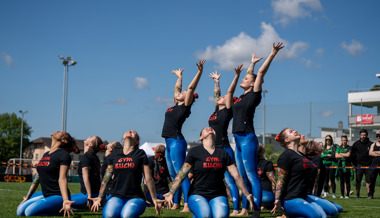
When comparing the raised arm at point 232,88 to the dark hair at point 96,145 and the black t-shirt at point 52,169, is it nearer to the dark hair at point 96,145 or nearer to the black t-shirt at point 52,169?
the dark hair at point 96,145

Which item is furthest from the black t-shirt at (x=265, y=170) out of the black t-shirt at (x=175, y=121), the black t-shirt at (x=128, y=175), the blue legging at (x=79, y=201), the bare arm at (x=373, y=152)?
the bare arm at (x=373, y=152)

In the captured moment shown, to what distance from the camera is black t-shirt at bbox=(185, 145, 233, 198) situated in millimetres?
6219

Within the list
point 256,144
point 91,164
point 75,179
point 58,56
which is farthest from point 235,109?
point 58,56

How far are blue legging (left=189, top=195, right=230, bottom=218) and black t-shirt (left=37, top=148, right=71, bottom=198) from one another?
2204mm

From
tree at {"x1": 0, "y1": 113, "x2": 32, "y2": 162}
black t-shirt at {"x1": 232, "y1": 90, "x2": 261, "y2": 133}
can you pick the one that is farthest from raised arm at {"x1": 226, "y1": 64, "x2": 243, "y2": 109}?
tree at {"x1": 0, "y1": 113, "x2": 32, "y2": 162}

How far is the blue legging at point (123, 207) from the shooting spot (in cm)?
620

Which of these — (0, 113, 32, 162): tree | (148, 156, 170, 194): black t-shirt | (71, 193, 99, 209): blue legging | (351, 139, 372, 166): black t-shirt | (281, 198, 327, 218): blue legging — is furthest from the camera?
(0, 113, 32, 162): tree

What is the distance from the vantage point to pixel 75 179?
3081 centimetres

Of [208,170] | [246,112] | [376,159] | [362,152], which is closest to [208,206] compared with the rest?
[208,170]

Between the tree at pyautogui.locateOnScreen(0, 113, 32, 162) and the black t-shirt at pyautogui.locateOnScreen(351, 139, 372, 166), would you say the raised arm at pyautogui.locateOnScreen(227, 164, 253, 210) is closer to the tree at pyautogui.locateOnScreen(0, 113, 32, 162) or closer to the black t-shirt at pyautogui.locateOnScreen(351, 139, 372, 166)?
the black t-shirt at pyautogui.locateOnScreen(351, 139, 372, 166)

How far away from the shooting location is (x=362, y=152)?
15430mm

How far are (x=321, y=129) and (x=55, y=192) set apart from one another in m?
33.3

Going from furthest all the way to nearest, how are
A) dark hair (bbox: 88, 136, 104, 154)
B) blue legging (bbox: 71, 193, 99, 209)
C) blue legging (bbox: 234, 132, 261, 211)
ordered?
blue legging (bbox: 71, 193, 99, 209)
dark hair (bbox: 88, 136, 104, 154)
blue legging (bbox: 234, 132, 261, 211)

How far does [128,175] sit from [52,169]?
1.37 meters
